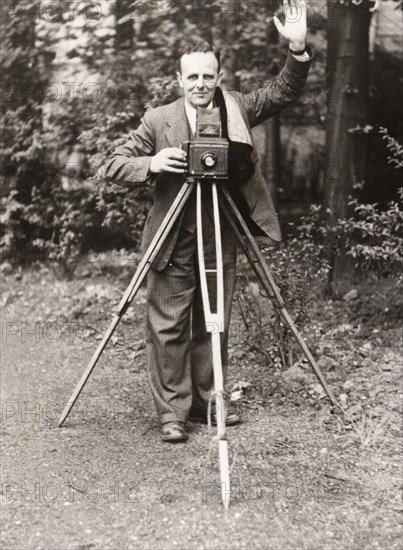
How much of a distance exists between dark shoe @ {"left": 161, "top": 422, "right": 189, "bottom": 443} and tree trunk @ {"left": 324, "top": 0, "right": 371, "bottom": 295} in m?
2.59

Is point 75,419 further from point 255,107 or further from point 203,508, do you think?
point 255,107

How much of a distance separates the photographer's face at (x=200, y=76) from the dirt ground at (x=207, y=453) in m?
1.74

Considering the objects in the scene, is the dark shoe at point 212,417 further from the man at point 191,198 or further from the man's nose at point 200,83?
the man's nose at point 200,83

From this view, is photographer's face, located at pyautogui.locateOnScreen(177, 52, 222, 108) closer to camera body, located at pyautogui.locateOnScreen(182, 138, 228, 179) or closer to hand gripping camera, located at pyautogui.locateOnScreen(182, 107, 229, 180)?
hand gripping camera, located at pyautogui.locateOnScreen(182, 107, 229, 180)

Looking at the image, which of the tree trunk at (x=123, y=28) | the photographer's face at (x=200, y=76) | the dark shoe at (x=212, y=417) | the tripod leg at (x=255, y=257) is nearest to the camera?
the photographer's face at (x=200, y=76)

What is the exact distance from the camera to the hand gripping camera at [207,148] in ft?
11.9

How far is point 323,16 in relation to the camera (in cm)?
649

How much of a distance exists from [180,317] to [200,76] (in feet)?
4.05

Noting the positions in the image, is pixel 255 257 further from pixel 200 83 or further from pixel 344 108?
pixel 344 108

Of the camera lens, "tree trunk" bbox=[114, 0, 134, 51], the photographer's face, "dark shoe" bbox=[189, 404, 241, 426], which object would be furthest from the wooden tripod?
"tree trunk" bbox=[114, 0, 134, 51]

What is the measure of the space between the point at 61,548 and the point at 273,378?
223 cm

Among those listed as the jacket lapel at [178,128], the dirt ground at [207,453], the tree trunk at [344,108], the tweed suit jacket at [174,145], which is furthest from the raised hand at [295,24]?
the tree trunk at [344,108]

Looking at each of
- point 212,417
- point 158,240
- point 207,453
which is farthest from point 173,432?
point 158,240

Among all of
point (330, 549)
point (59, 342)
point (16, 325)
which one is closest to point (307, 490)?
point (330, 549)
